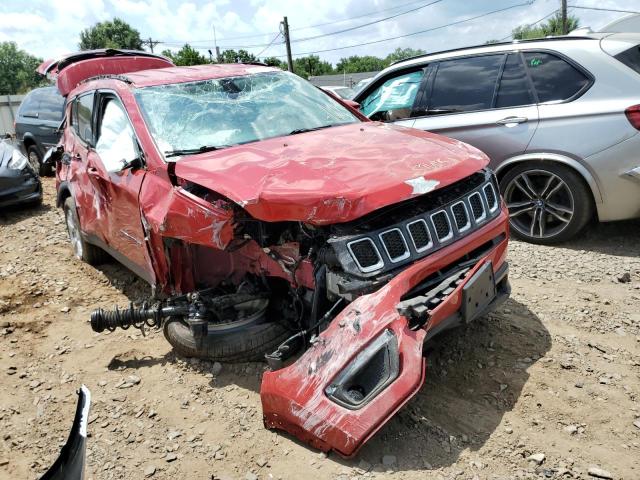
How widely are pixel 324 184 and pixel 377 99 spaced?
3.95 metres

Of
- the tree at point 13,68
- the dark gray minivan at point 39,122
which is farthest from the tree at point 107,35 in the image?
the dark gray minivan at point 39,122

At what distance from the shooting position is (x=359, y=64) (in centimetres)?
7638

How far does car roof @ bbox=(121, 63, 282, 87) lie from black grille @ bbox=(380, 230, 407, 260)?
7.65 ft

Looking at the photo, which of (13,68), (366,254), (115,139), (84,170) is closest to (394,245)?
(366,254)

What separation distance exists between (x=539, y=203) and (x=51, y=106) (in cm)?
893

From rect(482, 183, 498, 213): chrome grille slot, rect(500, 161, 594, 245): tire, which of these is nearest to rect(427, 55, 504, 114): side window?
rect(500, 161, 594, 245): tire

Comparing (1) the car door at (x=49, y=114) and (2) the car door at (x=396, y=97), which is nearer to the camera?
(2) the car door at (x=396, y=97)

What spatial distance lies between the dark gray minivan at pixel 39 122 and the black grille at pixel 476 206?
8.69m

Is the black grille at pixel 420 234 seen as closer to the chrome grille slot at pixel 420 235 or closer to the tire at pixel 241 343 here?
the chrome grille slot at pixel 420 235

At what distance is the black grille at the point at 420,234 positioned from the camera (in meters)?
2.81

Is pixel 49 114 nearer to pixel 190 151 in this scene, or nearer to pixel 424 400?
pixel 190 151

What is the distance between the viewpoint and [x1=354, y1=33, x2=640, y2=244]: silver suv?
15.3 ft

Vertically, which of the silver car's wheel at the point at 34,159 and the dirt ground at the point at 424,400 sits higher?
the silver car's wheel at the point at 34,159

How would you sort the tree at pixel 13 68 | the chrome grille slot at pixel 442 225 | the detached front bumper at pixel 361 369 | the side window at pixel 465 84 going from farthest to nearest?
the tree at pixel 13 68, the side window at pixel 465 84, the chrome grille slot at pixel 442 225, the detached front bumper at pixel 361 369
